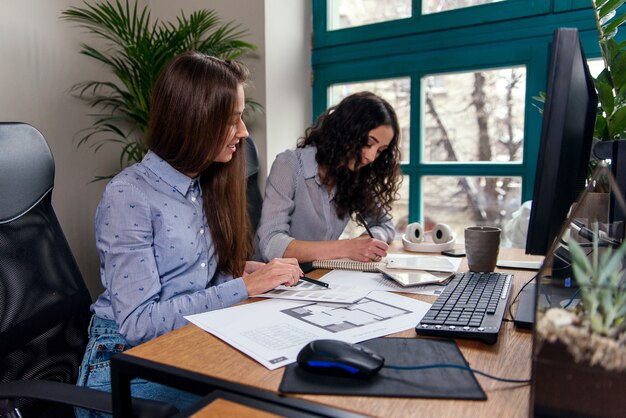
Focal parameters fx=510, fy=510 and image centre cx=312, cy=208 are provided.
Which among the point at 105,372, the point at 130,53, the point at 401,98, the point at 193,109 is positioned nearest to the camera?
the point at 105,372

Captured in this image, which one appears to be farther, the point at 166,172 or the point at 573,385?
the point at 166,172

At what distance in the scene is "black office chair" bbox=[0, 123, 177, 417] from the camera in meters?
0.92

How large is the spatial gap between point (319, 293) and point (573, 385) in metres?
0.57

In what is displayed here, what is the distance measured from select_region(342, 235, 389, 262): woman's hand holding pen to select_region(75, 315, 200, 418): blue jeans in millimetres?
607

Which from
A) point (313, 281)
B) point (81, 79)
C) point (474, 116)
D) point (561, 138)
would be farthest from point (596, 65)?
point (81, 79)

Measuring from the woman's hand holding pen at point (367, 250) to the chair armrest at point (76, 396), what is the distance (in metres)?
0.74

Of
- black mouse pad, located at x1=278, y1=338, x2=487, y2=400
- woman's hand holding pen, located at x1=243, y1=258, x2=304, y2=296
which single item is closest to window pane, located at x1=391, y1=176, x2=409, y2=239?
woman's hand holding pen, located at x1=243, y1=258, x2=304, y2=296

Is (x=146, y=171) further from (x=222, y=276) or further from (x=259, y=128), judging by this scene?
(x=259, y=128)

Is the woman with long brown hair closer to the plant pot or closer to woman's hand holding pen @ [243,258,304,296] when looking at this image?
woman's hand holding pen @ [243,258,304,296]

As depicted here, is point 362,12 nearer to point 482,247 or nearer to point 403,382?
point 482,247

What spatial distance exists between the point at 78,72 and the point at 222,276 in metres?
1.39

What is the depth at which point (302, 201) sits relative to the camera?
1703mm

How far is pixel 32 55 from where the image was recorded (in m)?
1.94

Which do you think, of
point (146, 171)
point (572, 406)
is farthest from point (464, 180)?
point (572, 406)
